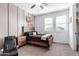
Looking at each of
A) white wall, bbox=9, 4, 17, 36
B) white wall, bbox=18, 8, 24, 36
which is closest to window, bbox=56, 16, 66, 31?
white wall, bbox=18, 8, 24, 36

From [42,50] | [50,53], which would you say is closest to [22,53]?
[42,50]

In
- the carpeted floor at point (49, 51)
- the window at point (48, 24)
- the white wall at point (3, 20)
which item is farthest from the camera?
the window at point (48, 24)

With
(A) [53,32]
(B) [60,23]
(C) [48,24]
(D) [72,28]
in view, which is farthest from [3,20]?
(D) [72,28]

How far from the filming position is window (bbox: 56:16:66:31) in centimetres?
162

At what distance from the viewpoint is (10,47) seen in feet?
5.04

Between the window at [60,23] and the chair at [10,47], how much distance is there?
986 millimetres

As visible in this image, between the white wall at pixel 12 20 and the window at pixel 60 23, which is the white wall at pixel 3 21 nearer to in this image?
the white wall at pixel 12 20

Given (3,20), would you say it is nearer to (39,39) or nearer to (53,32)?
(39,39)

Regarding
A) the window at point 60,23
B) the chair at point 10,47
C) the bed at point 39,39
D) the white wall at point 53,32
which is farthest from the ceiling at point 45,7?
the chair at point 10,47

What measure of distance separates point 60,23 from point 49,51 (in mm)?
657

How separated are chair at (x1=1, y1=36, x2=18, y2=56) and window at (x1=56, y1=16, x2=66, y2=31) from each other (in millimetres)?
986

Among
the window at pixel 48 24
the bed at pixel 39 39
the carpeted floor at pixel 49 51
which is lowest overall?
the carpeted floor at pixel 49 51

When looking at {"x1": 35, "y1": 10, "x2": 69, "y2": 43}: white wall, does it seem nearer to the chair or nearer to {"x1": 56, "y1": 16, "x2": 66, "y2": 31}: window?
{"x1": 56, "y1": 16, "x2": 66, "y2": 31}: window

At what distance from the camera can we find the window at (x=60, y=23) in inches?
63.7
